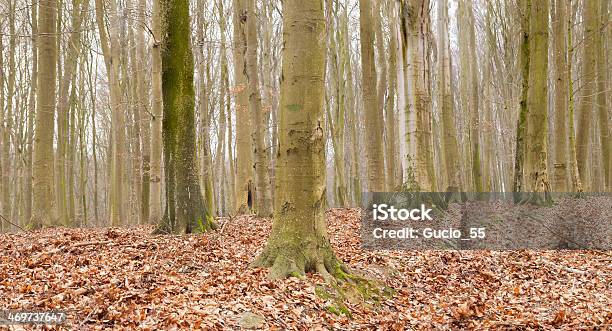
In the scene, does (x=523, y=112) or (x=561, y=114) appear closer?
(x=523, y=112)

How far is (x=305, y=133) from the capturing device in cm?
594

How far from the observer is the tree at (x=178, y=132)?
8.48m

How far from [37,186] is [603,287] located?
11.1 m

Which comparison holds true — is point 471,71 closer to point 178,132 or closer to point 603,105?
point 603,105

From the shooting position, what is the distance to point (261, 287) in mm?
5531

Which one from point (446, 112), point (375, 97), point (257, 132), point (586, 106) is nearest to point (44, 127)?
point (257, 132)

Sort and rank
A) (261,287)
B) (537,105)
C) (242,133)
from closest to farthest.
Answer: (261,287), (537,105), (242,133)

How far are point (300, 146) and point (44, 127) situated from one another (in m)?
8.01

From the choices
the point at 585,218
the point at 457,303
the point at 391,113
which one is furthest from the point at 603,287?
the point at 391,113

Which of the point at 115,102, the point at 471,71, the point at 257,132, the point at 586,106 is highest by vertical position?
the point at 471,71

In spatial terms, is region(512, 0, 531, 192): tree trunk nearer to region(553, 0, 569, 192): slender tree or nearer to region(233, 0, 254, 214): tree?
region(553, 0, 569, 192): slender tree

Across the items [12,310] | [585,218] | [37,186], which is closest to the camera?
[12,310]

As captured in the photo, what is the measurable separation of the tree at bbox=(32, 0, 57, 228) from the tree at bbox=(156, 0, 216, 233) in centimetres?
431

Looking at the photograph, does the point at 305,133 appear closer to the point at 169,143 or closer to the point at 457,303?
the point at 457,303
